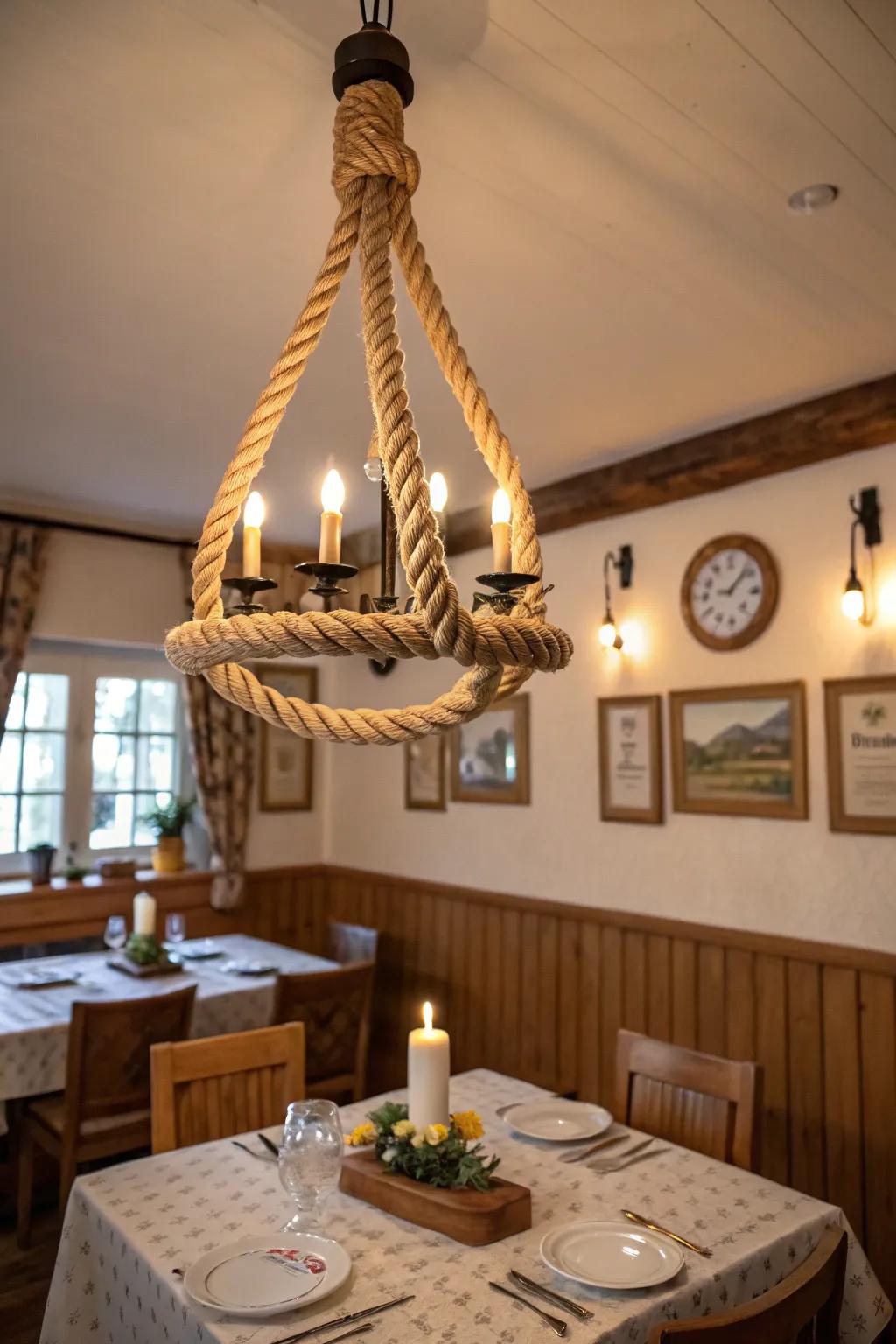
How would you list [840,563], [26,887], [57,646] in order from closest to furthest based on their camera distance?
[840,563], [26,887], [57,646]

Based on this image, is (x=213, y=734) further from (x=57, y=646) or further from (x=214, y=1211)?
(x=214, y=1211)

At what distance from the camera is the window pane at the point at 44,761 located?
160 inches

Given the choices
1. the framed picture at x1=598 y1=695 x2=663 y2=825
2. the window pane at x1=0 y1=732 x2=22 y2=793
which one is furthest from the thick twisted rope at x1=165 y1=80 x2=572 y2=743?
the window pane at x1=0 y1=732 x2=22 y2=793

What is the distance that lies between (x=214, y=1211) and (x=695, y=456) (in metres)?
2.48

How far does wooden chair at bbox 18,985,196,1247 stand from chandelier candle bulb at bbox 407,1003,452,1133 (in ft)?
3.93

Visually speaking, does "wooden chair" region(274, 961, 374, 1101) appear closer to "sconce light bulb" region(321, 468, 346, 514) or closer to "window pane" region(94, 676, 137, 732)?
"window pane" region(94, 676, 137, 732)

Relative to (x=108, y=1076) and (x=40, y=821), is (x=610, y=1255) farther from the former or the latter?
(x=40, y=821)

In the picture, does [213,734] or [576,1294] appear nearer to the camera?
[576,1294]

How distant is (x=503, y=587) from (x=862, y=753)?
187 centimetres

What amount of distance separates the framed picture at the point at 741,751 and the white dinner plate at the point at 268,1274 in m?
1.90

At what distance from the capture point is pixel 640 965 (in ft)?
10.6

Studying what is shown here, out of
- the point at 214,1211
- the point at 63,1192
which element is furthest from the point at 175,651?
the point at 63,1192

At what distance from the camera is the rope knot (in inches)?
46.4

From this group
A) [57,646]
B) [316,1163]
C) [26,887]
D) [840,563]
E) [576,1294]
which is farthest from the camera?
[57,646]
